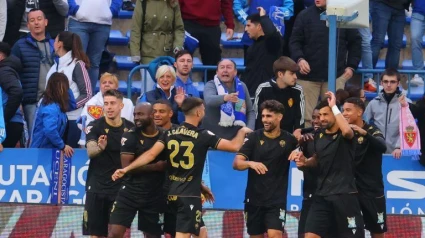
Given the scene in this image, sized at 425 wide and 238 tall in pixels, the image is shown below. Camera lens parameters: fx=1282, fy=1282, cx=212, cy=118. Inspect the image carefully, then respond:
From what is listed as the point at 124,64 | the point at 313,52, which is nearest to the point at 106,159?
the point at 313,52

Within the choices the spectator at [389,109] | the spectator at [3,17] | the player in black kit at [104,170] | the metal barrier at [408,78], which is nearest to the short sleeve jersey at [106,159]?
the player in black kit at [104,170]

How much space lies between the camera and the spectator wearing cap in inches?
699

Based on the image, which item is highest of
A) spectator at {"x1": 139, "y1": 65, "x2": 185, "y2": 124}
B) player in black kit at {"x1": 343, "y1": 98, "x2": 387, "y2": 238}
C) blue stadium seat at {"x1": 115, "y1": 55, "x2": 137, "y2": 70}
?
blue stadium seat at {"x1": 115, "y1": 55, "x2": 137, "y2": 70}

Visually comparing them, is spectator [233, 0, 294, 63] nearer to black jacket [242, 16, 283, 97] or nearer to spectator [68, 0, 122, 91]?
black jacket [242, 16, 283, 97]

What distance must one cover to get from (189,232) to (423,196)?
14.2ft

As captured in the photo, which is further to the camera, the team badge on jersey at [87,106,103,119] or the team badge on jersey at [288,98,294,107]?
the team badge on jersey at [288,98,294,107]

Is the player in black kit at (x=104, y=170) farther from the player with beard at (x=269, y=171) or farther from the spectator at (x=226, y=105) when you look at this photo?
the spectator at (x=226, y=105)

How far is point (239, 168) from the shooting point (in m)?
15.3

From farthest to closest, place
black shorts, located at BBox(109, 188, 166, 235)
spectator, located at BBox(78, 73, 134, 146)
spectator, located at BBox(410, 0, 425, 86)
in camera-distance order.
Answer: spectator, located at BBox(410, 0, 425, 86) → spectator, located at BBox(78, 73, 134, 146) → black shorts, located at BBox(109, 188, 166, 235)

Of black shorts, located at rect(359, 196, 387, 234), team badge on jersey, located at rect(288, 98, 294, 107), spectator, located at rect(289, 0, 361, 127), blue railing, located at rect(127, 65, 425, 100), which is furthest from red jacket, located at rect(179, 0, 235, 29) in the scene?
black shorts, located at rect(359, 196, 387, 234)

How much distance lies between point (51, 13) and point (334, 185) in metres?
6.28

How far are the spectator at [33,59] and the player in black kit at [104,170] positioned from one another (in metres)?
2.88

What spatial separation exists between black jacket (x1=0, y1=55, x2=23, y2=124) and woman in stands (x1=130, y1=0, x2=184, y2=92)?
6.35 ft

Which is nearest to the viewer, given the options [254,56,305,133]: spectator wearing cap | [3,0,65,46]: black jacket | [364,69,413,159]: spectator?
[254,56,305,133]: spectator wearing cap
